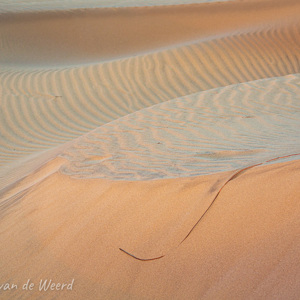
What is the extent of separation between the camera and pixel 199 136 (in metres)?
4.92

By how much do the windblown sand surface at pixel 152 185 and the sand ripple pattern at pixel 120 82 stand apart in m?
0.05

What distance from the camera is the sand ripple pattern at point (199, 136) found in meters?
3.52

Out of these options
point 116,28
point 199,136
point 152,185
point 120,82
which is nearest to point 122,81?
point 120,82

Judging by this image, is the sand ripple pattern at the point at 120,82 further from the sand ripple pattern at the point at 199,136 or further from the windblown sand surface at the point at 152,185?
the sand ripple pattern at the point at 199,136

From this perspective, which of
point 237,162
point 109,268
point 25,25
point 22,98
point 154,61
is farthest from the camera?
point 25,25

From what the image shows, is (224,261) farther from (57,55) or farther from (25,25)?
(25,25)

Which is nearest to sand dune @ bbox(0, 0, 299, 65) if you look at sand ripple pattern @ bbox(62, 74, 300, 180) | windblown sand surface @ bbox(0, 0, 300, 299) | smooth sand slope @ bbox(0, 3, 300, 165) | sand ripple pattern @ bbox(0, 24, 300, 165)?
smooth sand slope @ bbox(0, 3, 300, 165)

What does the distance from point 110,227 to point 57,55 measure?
11.0 meters

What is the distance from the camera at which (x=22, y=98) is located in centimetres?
939

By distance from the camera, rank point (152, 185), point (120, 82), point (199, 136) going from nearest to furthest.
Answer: point (152, 185) < point (199, 136) < point (120, 82)

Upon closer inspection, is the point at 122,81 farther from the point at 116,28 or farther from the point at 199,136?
the point at 199,136

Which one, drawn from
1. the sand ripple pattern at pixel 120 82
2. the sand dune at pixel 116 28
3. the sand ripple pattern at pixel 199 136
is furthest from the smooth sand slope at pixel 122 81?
the sand ripple pattern at pixel 199 136

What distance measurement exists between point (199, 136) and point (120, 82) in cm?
554

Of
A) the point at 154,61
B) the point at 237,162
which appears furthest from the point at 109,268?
the point at 154,61
